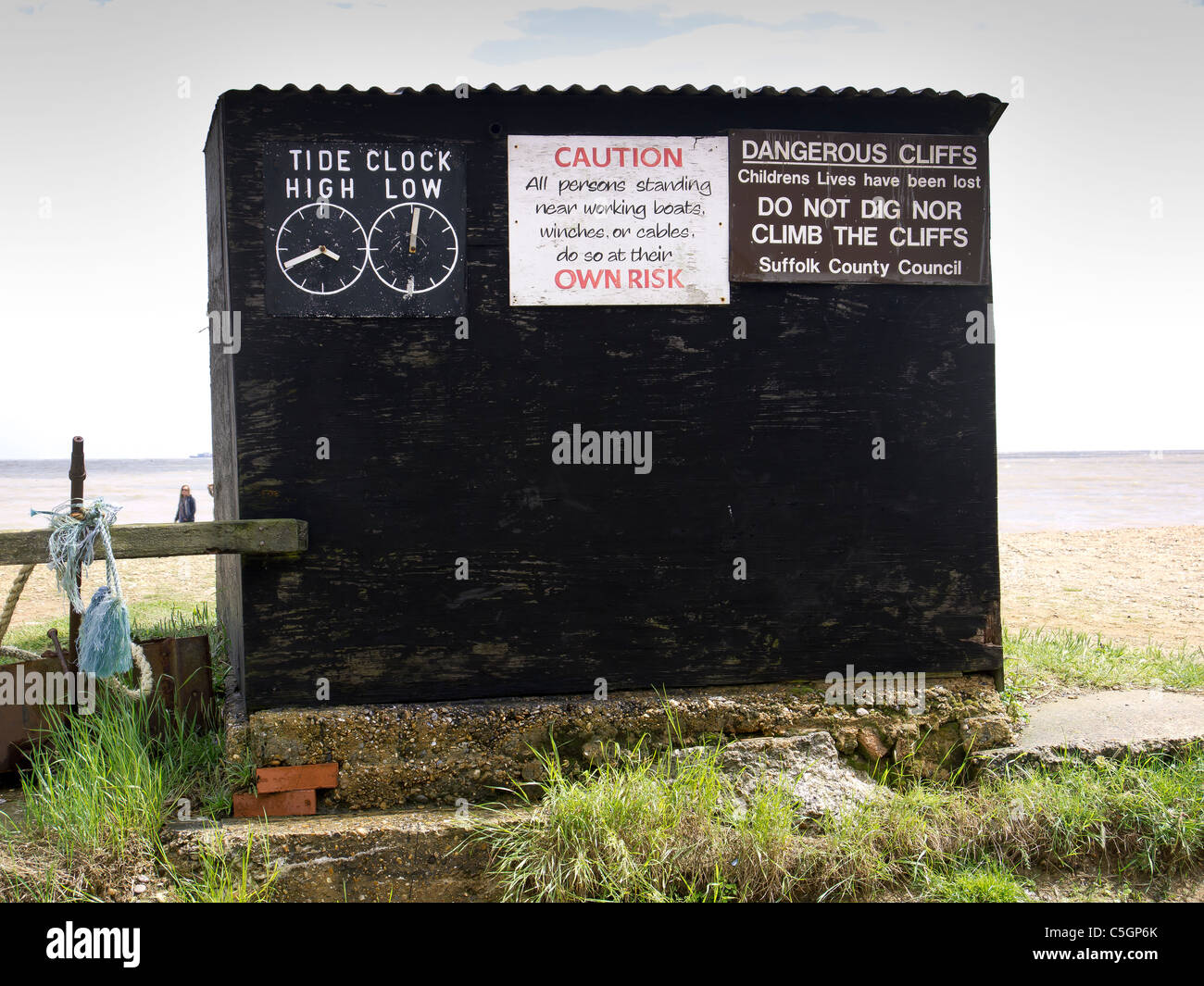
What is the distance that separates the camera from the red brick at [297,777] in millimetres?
4422

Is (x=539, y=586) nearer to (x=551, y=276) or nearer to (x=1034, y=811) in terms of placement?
Answer: (x=551, y=276)

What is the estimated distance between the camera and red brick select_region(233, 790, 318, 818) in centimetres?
441

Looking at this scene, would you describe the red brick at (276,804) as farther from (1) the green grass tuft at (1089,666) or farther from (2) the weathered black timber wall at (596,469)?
(1) the green grass tuft at (1089,666)

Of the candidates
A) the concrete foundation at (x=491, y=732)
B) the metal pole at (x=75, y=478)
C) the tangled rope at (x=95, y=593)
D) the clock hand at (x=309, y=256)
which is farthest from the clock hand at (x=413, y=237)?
the concrete foundation at (x=491, y=732)

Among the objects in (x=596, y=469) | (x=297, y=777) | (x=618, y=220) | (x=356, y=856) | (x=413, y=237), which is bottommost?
(x=356, y=856)

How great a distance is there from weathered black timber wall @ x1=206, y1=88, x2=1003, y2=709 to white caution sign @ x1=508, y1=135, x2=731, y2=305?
93 mm

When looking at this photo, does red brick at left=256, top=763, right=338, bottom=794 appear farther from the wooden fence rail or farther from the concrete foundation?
the wooden fence rail

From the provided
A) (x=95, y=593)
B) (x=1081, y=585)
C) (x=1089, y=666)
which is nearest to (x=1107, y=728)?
(x=1089, y=666)

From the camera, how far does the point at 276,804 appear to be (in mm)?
4441

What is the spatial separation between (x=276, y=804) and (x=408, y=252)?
2798mm

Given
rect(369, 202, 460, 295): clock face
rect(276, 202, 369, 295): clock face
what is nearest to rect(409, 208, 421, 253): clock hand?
rect(369, 202, 460, 295): clock face

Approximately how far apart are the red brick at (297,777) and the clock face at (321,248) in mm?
2338

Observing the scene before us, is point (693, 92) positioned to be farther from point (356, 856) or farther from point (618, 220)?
point (356, 856)

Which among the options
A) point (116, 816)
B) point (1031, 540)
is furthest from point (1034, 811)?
point (1031, 540)
